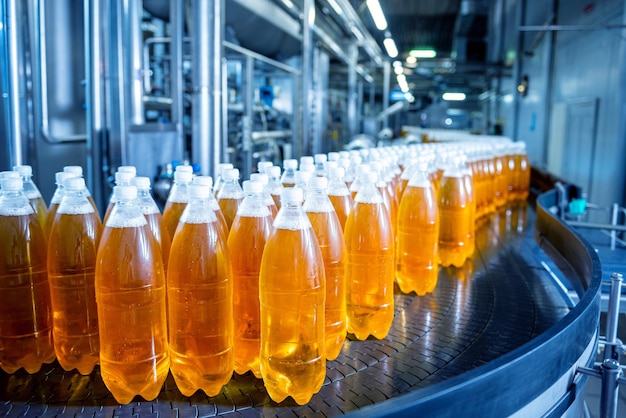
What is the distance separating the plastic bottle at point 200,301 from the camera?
2.90 feet

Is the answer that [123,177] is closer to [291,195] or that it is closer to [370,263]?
[291,195]

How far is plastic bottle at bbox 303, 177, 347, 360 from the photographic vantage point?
1047 mm

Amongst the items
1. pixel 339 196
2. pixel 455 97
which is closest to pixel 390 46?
pixel 339 196

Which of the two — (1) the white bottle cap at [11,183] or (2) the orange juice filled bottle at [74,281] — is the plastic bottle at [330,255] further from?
(1) the white bottle cap at [11,183]

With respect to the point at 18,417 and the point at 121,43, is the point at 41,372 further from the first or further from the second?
the point at 121,43

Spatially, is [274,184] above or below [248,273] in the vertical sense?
above

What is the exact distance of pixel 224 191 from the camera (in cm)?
117

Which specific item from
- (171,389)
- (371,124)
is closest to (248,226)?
(171,389)

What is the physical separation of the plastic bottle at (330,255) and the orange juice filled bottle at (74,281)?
1.43 feet

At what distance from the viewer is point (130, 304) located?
0.87 metres

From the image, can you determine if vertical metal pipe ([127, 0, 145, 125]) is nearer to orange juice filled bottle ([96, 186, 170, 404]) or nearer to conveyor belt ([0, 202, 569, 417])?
conveyor belt ([0, 202, 569, 417])

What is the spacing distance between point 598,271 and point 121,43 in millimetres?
2719

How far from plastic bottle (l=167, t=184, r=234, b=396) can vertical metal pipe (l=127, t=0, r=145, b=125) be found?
2493mm

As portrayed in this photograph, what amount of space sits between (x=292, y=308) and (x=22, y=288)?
53cm
